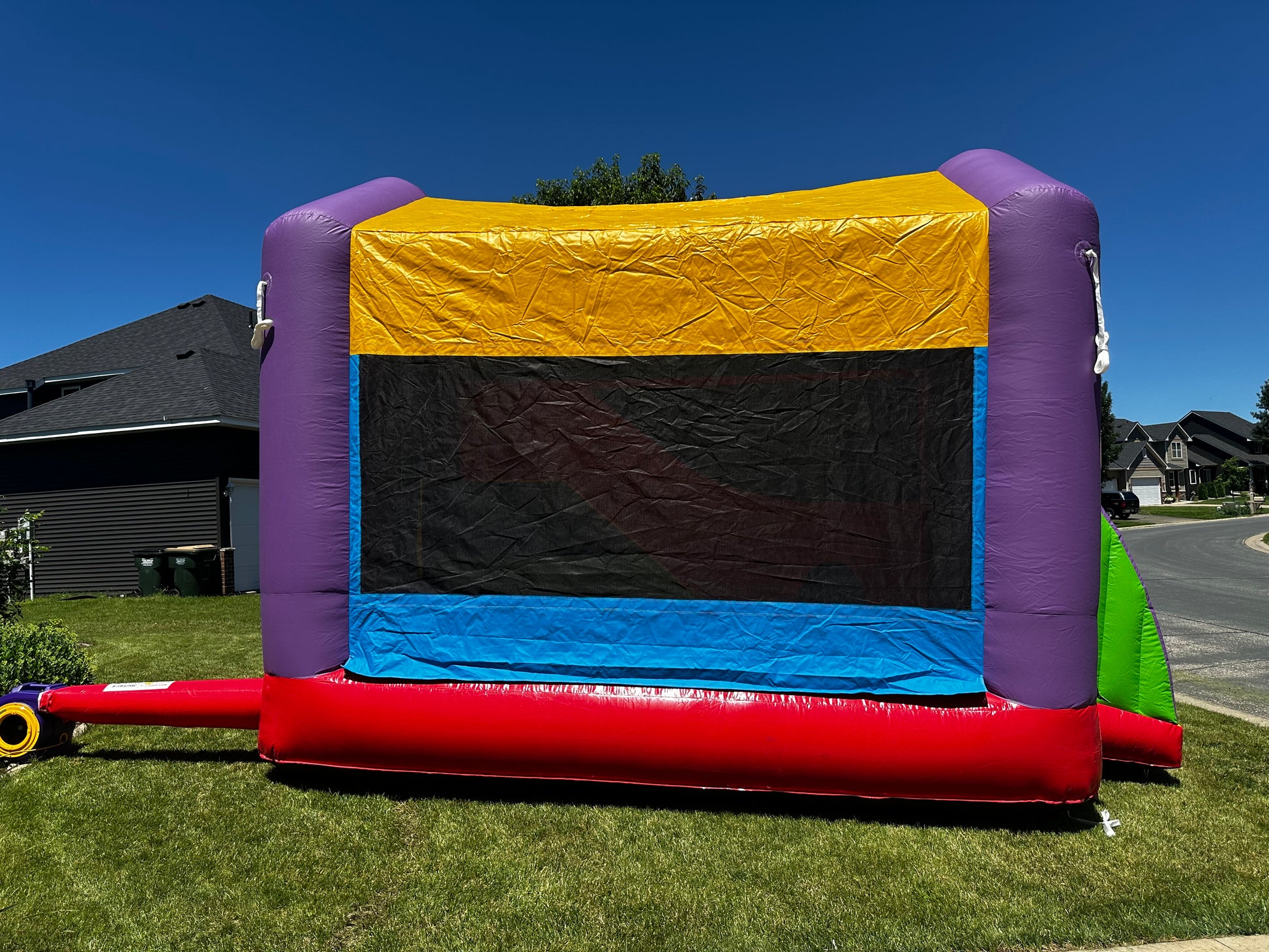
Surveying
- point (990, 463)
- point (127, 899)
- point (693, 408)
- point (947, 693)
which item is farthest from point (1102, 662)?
point (127, 899)

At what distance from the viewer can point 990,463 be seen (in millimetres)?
3346

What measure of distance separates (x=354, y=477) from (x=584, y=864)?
7.54 feet

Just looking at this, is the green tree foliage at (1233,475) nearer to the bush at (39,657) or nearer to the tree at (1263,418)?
the tree at (1263,418)

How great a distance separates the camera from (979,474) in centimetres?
337

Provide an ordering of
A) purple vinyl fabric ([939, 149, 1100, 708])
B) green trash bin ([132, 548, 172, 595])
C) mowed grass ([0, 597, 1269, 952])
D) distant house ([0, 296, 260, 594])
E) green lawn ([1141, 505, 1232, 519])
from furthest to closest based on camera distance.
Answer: green lawn ([1141, 505, 1232, 519])
distant house ([0, 296, 260, 594])
green trash bin ([132, 548, 172, 595])
purple vinyl fabric ([939, 149, 1100, 708])
mowed grass ([0, 597, 1269, 952])

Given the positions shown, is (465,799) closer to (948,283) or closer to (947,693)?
(947,693)

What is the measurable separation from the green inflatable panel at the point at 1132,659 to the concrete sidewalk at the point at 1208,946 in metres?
1.32

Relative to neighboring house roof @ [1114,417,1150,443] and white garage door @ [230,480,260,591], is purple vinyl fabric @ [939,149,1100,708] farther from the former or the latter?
neighboring house roof @ [1114,417,1150,443]

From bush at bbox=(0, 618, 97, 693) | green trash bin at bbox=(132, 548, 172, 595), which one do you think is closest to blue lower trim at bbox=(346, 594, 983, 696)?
bush at bbox=(0, 618, 97, 693)

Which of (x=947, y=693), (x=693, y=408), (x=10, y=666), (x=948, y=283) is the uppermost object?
(x=948, y=283)

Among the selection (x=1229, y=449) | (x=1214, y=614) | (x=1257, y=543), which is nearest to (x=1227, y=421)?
(x=1229, y=449)

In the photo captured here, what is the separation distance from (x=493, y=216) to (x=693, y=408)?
168cm

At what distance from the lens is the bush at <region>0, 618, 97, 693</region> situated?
14.7 feet

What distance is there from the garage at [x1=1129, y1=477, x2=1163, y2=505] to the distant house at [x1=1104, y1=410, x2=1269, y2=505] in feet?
0.13
